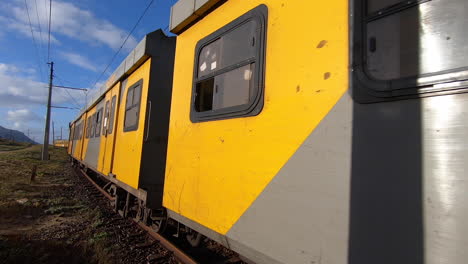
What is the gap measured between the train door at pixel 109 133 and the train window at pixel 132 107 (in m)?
0.98

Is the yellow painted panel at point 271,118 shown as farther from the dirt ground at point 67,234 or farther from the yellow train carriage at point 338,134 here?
the dirt ground at point 67,234

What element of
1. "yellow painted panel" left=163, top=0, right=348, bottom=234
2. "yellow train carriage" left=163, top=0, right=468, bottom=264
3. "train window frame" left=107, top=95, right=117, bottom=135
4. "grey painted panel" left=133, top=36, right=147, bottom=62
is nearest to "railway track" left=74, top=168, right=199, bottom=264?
"yellow painted panel" left=163, top=0, right=348, bottom=234

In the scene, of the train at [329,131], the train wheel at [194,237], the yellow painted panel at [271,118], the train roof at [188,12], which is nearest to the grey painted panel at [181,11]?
the train roof at [188,12]

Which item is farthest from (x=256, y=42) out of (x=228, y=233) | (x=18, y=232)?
(x=18, y=232)

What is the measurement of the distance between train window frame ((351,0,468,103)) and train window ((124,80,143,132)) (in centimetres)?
438

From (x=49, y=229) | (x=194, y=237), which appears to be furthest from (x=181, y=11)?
(x=49, y=229)

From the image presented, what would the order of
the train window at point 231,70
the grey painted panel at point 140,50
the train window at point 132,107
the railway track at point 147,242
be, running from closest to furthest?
the train window at point 231,70 → the railway track at point 147,242 → the grey painted panel at point 140,50 → the train window at point 132,107

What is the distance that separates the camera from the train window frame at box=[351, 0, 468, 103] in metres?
1.25

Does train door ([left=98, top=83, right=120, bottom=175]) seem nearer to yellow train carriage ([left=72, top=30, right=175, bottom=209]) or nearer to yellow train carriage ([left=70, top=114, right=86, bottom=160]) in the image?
yellow train carriage ([left=72, top=30, right=175, bottom=209])

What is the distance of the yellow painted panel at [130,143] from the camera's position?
4.95 metres

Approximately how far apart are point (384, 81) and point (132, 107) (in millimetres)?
5097

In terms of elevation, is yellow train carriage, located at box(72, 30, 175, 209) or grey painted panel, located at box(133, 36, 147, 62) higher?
grey painted panel, located at box(133, 36, 147, 62)

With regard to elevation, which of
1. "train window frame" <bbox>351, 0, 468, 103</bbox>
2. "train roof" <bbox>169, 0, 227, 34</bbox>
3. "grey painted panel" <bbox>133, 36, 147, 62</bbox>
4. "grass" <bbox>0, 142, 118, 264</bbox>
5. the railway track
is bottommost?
"grass" <bbox>0, 142, 118, 264</bbox>

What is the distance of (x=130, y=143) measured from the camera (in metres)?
5.46
